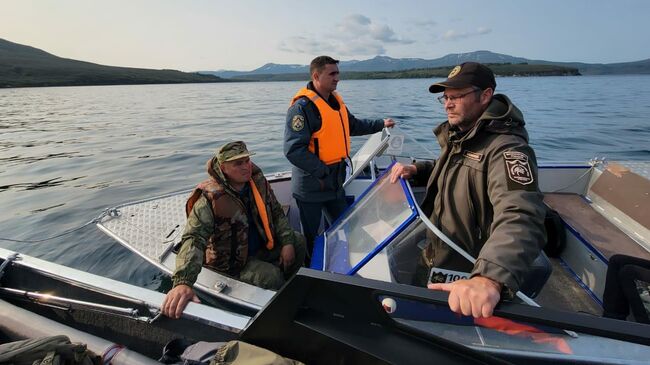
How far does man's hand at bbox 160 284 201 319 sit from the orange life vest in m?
1.88

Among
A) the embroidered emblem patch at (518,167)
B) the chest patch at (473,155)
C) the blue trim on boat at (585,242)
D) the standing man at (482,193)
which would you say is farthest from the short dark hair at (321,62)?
the blue trim on boat at (585,242)

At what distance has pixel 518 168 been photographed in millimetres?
1664

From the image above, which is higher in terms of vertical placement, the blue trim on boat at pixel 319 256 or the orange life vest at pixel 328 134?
the orange life vest at pixel 328 134

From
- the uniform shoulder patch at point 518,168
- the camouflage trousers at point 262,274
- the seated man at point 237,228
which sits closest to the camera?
the uniform shoulder patch at point 518,168

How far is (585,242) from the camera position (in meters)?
3.35

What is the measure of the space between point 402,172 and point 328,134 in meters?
1.26

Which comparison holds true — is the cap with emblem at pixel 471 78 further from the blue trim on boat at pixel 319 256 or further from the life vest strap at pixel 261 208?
the life vest strap at pixel 261 208

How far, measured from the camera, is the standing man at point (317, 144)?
11.1 feet

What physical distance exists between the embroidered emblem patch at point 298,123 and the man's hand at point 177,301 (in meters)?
1.77

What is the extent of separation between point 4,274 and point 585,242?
5099 millimetres

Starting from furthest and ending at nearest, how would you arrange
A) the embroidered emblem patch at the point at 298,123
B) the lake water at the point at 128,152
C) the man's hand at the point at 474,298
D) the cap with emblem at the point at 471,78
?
the lake water at the point at 128,152 < the embroidered emblem patch at the point at 298,123 < the cap with emblem at the point at 471,78 < the man's hand at the point at 474,298

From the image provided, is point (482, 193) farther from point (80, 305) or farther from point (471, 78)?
point (80, 305)

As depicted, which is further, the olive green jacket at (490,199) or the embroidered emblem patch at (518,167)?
the embroidered emblem patch at (518,167)

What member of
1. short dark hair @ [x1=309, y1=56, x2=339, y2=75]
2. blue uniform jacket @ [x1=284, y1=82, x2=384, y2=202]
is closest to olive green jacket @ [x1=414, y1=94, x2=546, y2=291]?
blue uniform jacket @ [x1=284, y1=82, x2=384, y2=202]
